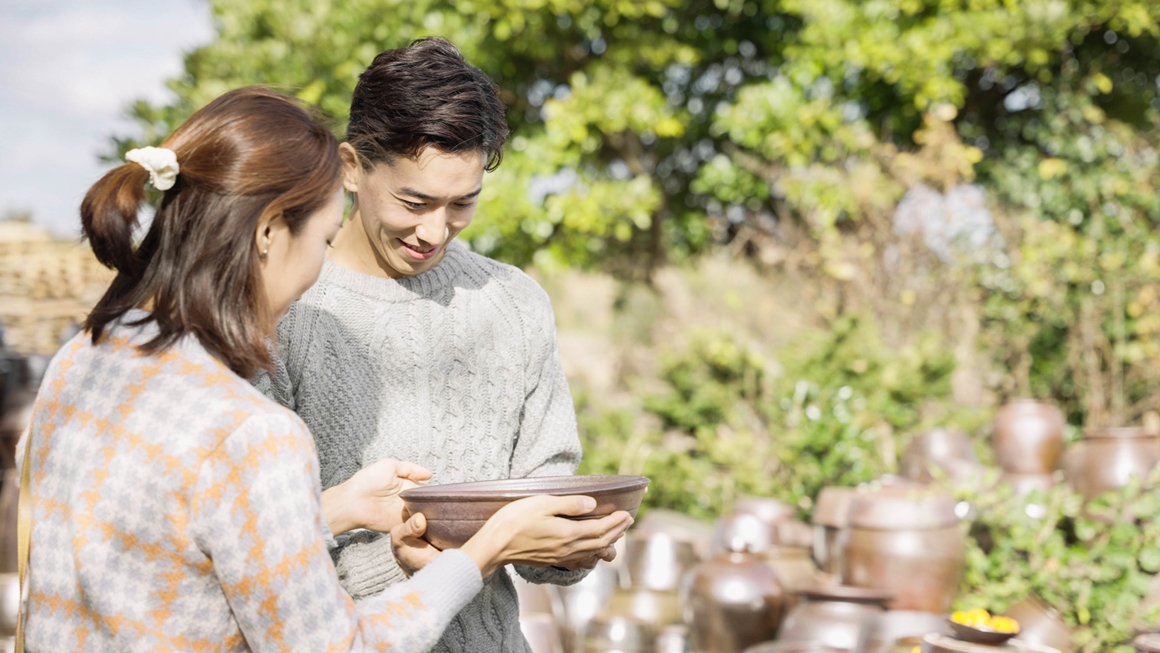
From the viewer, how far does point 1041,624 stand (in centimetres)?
353

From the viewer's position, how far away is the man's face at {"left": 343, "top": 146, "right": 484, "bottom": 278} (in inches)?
66.3

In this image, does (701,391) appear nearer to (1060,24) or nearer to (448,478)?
(1060,24)

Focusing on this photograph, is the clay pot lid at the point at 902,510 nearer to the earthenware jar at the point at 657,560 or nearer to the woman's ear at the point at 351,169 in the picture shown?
the earthenware jar at the point at 657,560

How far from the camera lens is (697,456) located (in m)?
6.88

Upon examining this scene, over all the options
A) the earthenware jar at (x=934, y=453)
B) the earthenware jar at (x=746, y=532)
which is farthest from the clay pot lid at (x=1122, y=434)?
the earthenware jar at (x=746, y=532)

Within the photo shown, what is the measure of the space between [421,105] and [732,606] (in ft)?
9.45

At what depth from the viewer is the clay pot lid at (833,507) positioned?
14.8 feet

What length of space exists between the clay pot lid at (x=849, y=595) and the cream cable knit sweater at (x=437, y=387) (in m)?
2.01

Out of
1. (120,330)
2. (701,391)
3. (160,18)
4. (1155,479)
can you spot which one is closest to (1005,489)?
(1155,479)

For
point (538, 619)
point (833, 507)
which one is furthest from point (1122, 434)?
point (538, 619)

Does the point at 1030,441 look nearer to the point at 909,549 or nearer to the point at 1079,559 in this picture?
the point at 1079,559

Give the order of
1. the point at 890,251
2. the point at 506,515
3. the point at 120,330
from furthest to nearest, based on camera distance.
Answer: the point at 890,251, the point at 506,515, the point at 120,330

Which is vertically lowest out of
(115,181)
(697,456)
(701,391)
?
(697,456)

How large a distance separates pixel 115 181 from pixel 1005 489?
3.74 meters
